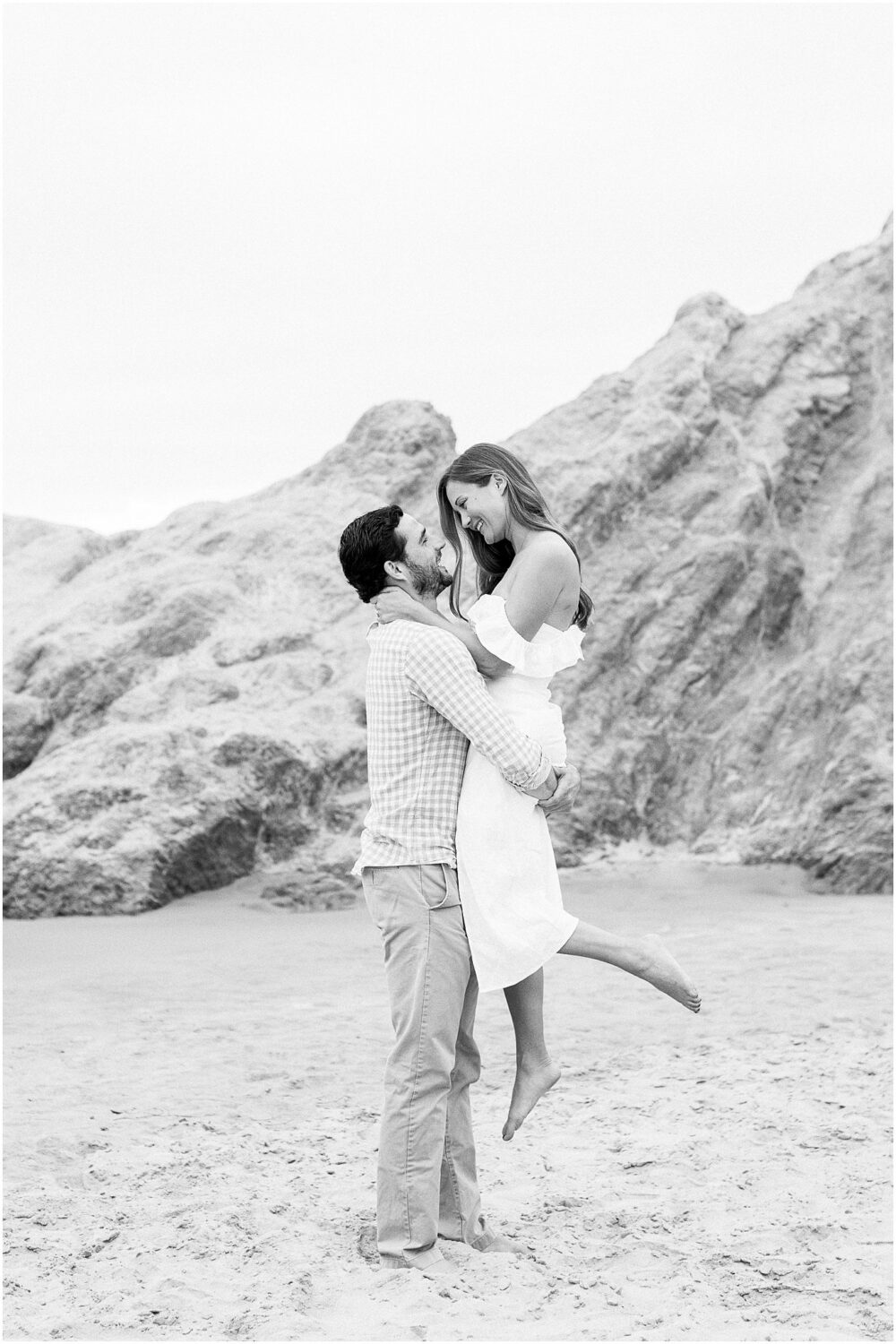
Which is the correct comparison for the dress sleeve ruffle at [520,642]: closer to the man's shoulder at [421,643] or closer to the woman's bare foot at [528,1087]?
the man's shoulder at [421,643]

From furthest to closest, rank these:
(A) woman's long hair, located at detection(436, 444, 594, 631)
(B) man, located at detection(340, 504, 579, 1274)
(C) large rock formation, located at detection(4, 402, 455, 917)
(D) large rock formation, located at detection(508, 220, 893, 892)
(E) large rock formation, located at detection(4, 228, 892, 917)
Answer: (D) large rock formation, located at detection(508, 220, 893, 892), (E) large rock formation, located at detection(4, 228, 892, 917), (C) large rock formation, located at detection(4, 402, 455, 917), (A) woman's long hair, located at detection(436, 444, 594, 631), (B) man, located at detection(340, 504, 579, 1274)

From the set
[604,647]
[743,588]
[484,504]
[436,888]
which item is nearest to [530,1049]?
[436,888]

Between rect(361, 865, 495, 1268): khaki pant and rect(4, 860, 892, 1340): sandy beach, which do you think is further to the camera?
rect(361, 865, 495, 1268): khaki pant

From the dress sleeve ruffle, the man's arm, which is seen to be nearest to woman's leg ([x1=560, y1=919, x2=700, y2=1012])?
the man's arm

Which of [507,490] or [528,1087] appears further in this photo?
[507,490]

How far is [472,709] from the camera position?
358cm

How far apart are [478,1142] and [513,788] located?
2039 millimetres

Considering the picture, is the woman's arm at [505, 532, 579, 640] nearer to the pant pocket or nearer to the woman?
the woman

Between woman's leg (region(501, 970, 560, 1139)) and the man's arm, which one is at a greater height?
the man's arm

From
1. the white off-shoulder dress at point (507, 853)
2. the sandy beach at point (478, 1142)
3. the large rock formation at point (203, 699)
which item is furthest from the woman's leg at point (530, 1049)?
the large rock formation at point (203, 699)

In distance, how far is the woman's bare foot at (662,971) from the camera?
3.81 m

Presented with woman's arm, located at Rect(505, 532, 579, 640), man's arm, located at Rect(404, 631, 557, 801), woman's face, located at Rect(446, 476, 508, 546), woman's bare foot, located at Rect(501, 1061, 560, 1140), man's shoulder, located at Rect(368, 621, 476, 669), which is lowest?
woman's bare foot, located at Rect(501, 1061, 560, 1140)

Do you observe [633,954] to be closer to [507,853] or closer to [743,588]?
[507,853]

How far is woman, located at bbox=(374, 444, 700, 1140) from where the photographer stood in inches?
144
